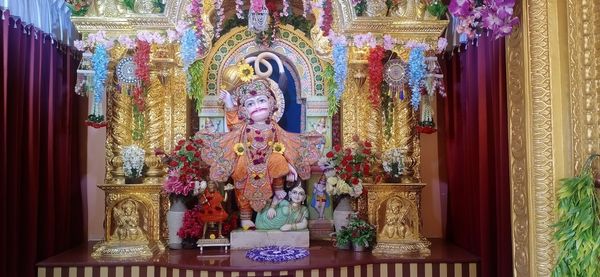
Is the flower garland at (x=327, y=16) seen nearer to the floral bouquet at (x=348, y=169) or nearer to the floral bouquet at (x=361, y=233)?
the floral bouquet at (x=348, y=169)

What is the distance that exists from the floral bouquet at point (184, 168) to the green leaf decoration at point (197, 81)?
22.7 inches

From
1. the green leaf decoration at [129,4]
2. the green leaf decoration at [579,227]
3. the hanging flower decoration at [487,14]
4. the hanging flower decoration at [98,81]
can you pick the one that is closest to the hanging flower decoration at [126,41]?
the hanging flower decoration at [98,81]

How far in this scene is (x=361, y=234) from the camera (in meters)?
5.60

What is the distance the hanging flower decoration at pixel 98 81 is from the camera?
552 cm

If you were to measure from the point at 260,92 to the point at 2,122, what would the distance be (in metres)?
2.64

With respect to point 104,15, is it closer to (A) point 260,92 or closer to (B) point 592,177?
(A) point 260,92

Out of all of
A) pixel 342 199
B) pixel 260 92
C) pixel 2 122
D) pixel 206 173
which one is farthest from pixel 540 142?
pixel 2 122

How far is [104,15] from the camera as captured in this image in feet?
19.0

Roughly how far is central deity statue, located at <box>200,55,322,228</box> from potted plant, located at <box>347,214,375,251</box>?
85cm

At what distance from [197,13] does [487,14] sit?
3.22 metres

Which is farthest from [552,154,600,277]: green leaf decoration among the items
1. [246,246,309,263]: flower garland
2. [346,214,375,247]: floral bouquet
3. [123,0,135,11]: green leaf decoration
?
[123,0,135,11]: green leaf decoration

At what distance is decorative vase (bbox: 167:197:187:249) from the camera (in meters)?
5.82

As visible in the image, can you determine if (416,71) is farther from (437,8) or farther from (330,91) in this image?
(330,91)

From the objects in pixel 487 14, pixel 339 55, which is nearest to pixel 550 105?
pixel 487 14
